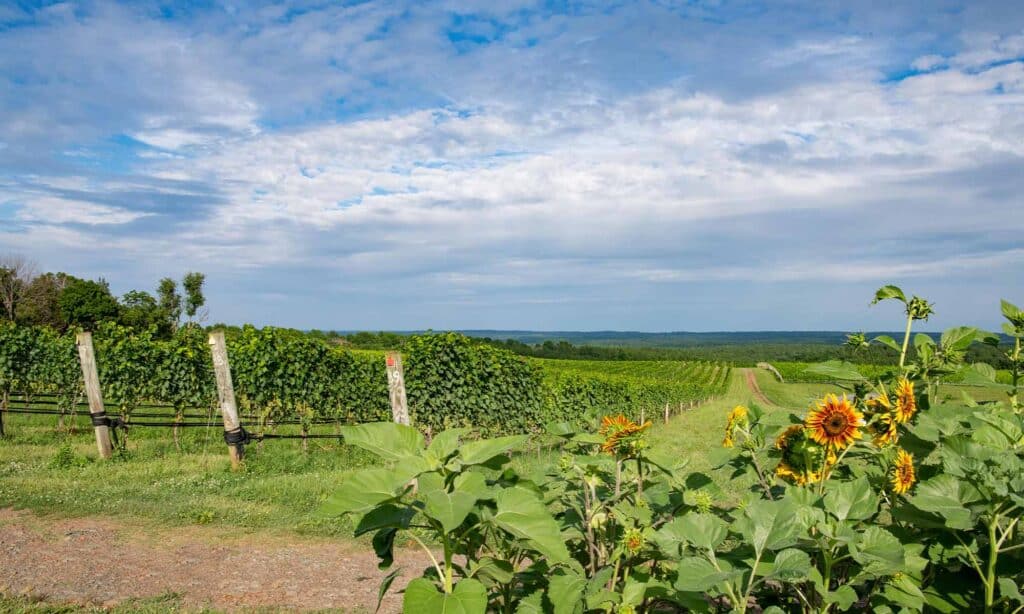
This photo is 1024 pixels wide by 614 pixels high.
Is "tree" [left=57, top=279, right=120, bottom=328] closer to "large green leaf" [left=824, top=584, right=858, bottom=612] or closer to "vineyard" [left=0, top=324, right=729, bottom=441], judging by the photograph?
"vineyard" [left=0, top=324, right=729, bottom=441]

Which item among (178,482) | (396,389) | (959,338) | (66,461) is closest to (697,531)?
(959,338)

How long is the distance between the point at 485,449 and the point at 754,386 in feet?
207

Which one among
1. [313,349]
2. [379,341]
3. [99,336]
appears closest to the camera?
[313,349]

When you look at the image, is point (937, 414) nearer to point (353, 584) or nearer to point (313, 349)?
point (353, 584)

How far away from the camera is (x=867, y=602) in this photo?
1.82 metres

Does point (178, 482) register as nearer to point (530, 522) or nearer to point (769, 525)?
point (530, 522)

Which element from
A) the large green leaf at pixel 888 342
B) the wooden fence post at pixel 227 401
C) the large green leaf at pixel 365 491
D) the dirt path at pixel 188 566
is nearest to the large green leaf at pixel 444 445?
the large green leaf at pixel 365 491

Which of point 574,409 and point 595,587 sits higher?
point 595,587

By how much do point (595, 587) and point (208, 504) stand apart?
636 centimetres

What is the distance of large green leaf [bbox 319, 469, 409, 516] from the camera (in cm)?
127

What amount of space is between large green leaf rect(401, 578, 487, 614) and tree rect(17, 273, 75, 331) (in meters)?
52.8

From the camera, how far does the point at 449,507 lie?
1.21 metres

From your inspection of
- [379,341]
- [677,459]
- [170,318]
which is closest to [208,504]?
[677,459]

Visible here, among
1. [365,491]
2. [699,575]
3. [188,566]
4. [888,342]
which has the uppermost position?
[888,342]
